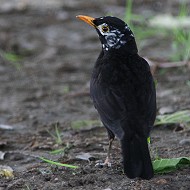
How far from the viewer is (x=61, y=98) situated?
734 centimetres

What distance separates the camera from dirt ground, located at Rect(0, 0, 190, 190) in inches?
180

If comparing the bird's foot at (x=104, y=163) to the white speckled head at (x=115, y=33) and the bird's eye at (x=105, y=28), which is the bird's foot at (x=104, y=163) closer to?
the white speckled head at (x=115, y=33)

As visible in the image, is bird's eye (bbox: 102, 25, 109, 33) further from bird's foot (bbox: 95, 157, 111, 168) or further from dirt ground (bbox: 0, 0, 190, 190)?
bird's foot (bbox: 95, 157, 111, 168)

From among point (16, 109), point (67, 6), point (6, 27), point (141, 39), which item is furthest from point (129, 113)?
point (67, 6)

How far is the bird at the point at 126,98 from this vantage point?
435 centimetres

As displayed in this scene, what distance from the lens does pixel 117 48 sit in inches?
207

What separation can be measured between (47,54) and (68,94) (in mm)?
1767

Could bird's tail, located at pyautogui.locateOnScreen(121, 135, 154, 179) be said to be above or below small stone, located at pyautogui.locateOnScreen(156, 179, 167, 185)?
above

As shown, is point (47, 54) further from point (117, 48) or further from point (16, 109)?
point (117, 48)

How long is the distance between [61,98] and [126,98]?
2806mm

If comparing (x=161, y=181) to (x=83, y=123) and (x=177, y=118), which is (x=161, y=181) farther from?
(x=83, y=123)

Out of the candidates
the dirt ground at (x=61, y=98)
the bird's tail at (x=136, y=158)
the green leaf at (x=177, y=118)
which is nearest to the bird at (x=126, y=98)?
the bird's tail at (x=136, y=158)

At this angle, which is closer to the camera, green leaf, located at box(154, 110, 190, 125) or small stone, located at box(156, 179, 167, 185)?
small stone, located at box(156, 179, 167, 185)

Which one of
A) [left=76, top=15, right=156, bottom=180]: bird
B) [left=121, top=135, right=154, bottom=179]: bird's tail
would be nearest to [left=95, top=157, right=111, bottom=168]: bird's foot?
[left=76, top=15, right=156, bottom=180]: bird
